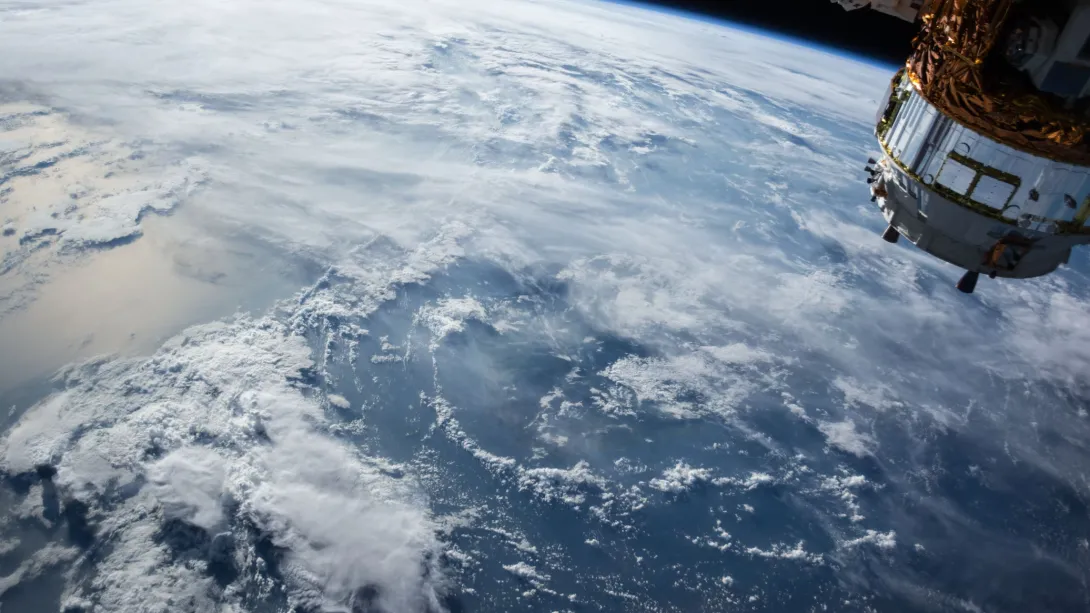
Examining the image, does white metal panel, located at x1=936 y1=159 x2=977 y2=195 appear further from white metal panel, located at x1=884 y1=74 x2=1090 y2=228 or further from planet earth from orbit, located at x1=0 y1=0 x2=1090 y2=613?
planet earth from orbit, located at x1=0 y1=0 x2=1090 y2=613

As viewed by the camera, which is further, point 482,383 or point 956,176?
point 482,383

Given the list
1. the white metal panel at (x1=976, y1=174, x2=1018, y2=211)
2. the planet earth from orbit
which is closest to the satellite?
the white metal panel at (x1=976, y1=174, x2=1018, y2=211)

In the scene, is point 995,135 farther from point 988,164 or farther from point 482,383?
point 482,383

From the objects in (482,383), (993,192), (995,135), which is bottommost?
(482,383)

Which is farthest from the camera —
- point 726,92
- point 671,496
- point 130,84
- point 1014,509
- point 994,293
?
point 726,92

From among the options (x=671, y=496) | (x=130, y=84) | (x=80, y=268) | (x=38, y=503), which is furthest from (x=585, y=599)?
(x=130, y=84)

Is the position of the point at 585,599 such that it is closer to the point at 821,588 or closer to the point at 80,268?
the point at 821,588

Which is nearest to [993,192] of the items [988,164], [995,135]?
[988,164]
